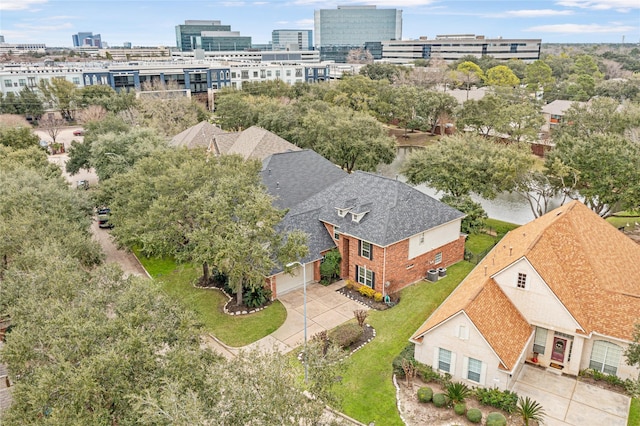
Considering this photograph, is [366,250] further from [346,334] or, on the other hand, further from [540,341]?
[540,341]

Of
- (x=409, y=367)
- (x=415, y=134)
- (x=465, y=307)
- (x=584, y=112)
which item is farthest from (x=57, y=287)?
(x=415, y=134)

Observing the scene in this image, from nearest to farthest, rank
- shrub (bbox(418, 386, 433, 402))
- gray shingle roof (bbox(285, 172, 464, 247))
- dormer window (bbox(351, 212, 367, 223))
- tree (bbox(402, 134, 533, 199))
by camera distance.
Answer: shrub (bbox(418, 386, 433, 402)), gray shingle roof (bbox(285, 172, 464, 247)), dormer window (bbox(351, 212, 367, 223)), tree (bbox(402, 134, 533, 199))

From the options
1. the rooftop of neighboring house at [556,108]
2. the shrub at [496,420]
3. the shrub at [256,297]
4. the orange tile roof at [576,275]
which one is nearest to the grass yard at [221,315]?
the shrub at [256,297]

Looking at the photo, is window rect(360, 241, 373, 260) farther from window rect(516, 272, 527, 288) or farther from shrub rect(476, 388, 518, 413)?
shrub rect(476, 388, 518, 413)

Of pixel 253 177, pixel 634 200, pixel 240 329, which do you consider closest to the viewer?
pixel 240 329

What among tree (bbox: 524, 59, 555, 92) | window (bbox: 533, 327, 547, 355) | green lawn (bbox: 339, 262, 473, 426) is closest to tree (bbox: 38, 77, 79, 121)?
green lawn (bbox: 339, 262, 473, 426)

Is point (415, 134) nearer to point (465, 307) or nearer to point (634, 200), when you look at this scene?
point (634, 200)

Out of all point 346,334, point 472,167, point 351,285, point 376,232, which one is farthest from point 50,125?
point 346,334

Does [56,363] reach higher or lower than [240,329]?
higher
